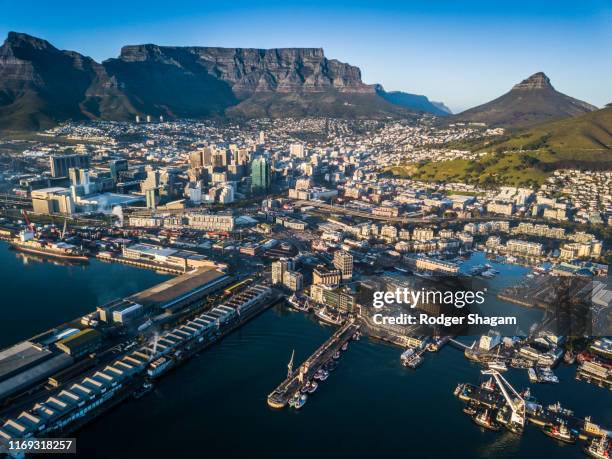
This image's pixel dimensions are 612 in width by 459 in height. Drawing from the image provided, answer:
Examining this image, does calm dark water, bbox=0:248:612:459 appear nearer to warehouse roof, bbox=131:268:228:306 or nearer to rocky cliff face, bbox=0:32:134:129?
warehouse roof, bbox=131:268:228:306

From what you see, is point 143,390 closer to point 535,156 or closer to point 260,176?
point 260,176

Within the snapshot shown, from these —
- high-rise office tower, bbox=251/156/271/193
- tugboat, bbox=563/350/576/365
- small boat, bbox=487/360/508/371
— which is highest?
high-rise office tower, bbox=251/156/271/193

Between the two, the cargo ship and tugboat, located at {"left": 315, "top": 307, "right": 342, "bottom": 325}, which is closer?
tugboat, located at {"left": 315, "top": 307, "right": 342, "bottom": 325}

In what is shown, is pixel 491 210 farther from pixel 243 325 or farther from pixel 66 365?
pixel 66 365

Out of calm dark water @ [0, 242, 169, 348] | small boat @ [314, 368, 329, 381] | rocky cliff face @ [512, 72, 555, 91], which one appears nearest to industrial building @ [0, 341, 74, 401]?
calm dark water @ [0, 242, 169, 348]

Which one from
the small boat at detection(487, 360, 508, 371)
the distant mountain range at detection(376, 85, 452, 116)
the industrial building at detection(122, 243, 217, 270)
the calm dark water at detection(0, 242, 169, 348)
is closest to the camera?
the small boat at detection(487, 360, 508, 371)

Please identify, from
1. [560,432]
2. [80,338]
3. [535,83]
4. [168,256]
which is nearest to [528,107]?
[535,83]

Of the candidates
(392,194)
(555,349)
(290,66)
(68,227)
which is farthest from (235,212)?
(290,66)
